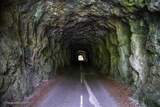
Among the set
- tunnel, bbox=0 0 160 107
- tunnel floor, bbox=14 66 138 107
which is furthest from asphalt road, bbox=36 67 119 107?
tunnel, bbox=0 0 160 107

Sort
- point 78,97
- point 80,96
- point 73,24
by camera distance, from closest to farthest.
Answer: point 78,97 < point 80,96 < point 73,24

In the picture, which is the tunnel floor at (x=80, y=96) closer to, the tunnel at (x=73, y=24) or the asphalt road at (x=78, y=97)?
the asphalt road at (x=78, y=97)

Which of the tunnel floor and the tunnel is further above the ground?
the tunnel

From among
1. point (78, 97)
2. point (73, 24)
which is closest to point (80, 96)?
point (78, 97)

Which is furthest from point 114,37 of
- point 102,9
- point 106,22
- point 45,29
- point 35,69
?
point 35,69

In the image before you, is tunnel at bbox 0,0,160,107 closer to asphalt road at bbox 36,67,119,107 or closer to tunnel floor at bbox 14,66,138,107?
tunnel floor at bbox 14,66,138,107

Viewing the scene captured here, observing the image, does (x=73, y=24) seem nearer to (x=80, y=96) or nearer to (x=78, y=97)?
(x=80, y=96)

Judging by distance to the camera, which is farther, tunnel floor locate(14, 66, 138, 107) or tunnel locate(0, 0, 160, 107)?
tunnel floor locate(14, 66, 138, 107)

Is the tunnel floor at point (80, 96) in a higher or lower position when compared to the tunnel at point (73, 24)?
lower

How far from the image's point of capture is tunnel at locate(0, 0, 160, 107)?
1236 cm

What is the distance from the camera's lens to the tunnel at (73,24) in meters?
12.4

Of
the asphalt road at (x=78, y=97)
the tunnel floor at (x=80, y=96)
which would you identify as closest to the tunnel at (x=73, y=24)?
the tunnel floor at (x=80, y=96)

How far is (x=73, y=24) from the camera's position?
78.2 ft

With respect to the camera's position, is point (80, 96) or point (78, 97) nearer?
point (78, 97)
